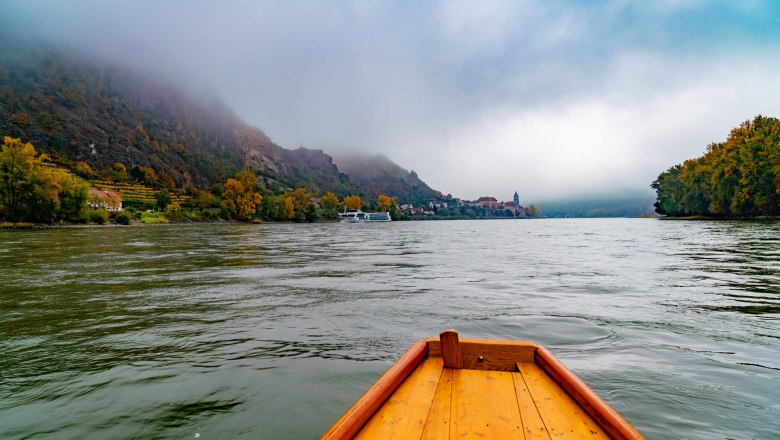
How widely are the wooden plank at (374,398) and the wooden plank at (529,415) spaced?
122 centimetres

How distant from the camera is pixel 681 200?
123188 millimetres

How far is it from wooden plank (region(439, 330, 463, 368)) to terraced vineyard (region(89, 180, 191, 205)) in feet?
496

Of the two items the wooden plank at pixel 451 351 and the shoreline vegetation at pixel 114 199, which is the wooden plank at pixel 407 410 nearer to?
the wooden plank at pixel 451 351

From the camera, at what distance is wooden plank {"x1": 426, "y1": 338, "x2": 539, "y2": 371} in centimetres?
515

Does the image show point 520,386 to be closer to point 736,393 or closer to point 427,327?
point 736,393

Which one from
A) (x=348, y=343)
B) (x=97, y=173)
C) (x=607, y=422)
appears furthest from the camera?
(x=97, y=173)

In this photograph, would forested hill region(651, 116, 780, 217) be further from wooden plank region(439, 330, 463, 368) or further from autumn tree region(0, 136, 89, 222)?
autumn tree region(0, 136, 89, 222)

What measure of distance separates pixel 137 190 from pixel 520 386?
174851mm

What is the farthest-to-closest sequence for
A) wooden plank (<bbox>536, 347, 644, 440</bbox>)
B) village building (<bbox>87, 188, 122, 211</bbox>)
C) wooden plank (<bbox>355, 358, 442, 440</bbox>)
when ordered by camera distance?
village building (<bbox>87, 188, 122, 211</bbox>)
wooden plank (<bbox>355, 358, 442, 440</bbox>)
wooden plank (<bbox>536, 347, 644, 440</bbox>)

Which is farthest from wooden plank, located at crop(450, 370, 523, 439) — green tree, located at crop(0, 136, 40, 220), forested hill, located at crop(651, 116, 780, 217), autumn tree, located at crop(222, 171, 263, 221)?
autumn tree, located at crop(222, 171, 263, 221)

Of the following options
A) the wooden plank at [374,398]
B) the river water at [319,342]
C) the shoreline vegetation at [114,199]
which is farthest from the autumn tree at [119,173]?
the wooden plank at [374,398]

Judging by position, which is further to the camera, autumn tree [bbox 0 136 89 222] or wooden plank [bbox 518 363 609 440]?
autumn tree [bbox 0 136 89 222]

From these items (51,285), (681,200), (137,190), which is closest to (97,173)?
(137,190)

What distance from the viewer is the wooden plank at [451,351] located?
5094mm
